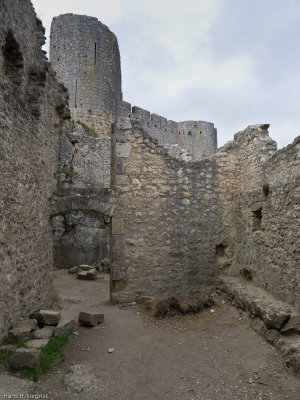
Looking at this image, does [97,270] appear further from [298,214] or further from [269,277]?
[298,214]

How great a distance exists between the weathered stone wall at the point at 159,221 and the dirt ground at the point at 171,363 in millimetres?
1126

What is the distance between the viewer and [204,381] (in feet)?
12.6

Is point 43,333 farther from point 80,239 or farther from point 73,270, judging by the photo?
point 80,239

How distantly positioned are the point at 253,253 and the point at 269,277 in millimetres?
900

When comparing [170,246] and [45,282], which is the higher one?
[170,246]

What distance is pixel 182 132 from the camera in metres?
25.6

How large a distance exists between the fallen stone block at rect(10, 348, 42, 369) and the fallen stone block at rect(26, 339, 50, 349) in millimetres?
390

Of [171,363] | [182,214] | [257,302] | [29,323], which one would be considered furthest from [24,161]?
[257,302]

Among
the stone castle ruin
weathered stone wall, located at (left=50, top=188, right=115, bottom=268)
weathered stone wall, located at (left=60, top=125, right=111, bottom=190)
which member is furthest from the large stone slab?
weathered stone wall, located at (left=60, top=125, right=111, bottom=190)

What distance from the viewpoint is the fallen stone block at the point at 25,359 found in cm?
386

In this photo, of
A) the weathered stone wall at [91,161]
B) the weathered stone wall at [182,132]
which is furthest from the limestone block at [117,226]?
the weathered stone wall at [182,132]

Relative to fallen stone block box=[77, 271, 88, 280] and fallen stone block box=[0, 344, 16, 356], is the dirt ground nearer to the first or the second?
fallen stone block box=[0, 344, 16, 356]

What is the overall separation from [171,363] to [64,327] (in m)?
1.90

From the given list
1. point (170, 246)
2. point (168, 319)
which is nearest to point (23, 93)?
point (170, 246)
